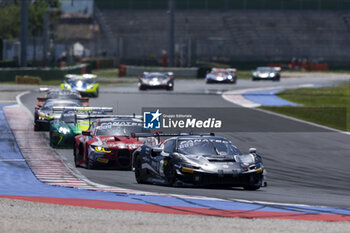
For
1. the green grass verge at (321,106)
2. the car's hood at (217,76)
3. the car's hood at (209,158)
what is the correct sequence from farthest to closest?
the car's hood at (217,76)
the green grass verge at (321,106)
the car's hood at (209,158)

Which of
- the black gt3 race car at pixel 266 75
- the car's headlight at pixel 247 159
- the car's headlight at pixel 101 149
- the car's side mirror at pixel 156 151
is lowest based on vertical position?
the black gt3 race car at pixel 266 75

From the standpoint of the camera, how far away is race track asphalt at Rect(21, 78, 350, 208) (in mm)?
14227

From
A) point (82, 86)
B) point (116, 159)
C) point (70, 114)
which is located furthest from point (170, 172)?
point (82, 86)

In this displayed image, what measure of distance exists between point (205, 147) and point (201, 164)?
74 centimetres

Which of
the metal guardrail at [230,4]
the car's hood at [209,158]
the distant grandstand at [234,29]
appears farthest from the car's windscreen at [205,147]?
the metal guardrail at [230,4]

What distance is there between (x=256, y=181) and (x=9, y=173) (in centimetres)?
619

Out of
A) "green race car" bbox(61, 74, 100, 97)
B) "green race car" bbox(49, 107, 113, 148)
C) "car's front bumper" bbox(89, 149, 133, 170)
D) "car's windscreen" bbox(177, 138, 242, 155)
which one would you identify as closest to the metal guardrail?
"green race car" bbox(61, 74, 100, 97)

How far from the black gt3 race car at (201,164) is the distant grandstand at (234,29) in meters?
69.9

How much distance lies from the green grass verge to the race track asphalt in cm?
189

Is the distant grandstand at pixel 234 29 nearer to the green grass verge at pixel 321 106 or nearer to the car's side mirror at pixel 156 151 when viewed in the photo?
the green grass verge at pixel 321 106

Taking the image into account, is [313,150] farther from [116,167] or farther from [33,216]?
[33,216]

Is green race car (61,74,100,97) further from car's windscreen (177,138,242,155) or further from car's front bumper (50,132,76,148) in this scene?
car's windscreen (177,138,242,155)

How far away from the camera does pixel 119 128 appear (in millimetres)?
19453

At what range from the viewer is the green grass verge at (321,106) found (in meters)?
33.7
